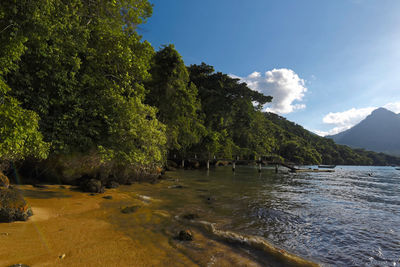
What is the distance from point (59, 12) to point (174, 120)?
60.0 ft

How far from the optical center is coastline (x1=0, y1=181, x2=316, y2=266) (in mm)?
4074

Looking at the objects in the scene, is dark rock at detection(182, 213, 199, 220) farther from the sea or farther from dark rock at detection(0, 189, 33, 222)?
dark rock at detection(0, 189, 33, 222)

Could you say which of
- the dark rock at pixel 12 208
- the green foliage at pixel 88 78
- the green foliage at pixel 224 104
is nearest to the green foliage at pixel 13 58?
the green foliage at pixel 88 78

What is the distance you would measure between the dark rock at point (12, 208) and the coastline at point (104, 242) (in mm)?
248

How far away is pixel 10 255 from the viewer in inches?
148

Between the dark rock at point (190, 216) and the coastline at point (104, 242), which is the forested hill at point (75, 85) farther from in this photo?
the dark rock at point (190, 216)

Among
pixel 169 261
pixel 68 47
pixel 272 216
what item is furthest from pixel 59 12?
pixel 272 216

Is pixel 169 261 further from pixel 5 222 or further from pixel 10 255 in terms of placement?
pixel 5 222

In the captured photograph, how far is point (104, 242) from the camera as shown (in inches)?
196

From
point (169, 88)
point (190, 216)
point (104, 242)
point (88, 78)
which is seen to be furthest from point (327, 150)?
point (104, 242)

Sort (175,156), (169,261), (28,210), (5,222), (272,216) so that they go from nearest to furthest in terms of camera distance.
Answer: (169,261), (5,222), (28,210), (272,216), (175,156)

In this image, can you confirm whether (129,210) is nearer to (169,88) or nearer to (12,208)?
(12,208)

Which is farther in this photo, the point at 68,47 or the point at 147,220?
the point at 68,47

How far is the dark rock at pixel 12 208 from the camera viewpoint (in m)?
5.34
